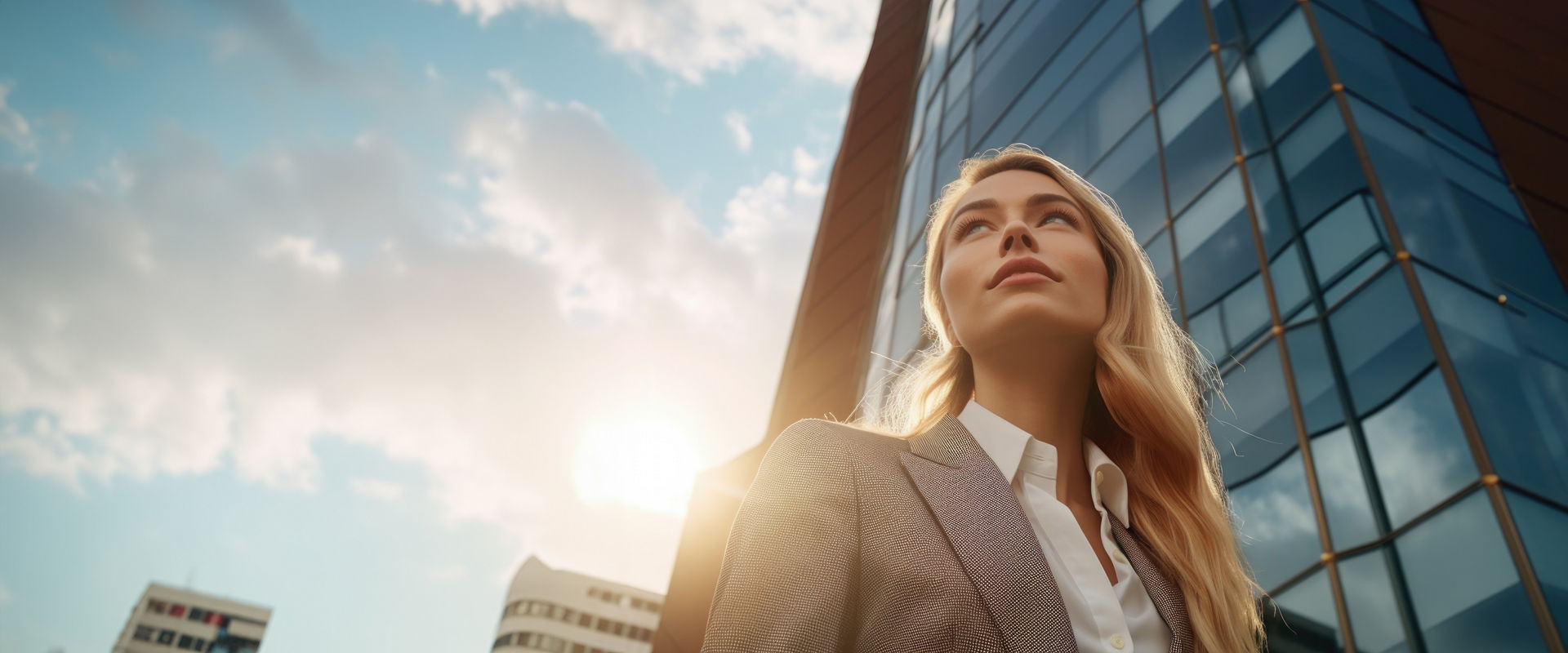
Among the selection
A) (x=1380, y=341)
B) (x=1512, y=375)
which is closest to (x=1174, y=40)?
(x=1380, y=341)

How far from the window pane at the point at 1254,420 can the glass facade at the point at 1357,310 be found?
0.01 meters

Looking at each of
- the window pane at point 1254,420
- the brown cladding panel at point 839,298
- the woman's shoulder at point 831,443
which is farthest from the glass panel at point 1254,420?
the brown cladding panel at point 839,298

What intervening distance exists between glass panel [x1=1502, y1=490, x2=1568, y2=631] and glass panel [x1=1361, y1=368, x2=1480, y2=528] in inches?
9.2

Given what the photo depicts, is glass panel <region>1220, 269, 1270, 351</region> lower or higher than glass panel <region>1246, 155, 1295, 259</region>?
lower

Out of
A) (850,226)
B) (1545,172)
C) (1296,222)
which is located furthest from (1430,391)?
(850,226)

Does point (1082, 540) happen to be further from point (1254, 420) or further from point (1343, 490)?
point (1254, 420)

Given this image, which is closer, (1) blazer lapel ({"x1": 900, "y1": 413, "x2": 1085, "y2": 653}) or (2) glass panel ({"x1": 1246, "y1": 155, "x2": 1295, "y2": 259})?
(1) blazer lapel ({"x1": 900, "y1": 413, "x2": 1085, "y2": 653})

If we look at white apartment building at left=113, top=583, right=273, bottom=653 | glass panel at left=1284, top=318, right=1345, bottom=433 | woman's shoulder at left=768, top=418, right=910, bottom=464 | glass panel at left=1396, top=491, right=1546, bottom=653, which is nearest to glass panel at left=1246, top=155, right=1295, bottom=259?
glass panel at left=1284, top=318, right=1345, bottom=433

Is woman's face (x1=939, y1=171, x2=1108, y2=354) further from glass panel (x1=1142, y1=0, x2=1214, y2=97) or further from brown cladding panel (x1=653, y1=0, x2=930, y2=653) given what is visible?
brown cladding panel (x1=653, y1=0, x2=930, y2=653)

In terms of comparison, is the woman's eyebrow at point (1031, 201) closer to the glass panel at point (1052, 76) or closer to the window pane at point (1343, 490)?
the window pane at point (1343, 490)

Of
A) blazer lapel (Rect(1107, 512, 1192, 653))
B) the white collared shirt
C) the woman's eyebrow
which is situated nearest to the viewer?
the white collared shirt

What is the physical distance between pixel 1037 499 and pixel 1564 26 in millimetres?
10497

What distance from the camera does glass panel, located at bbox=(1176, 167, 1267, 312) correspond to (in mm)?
6160

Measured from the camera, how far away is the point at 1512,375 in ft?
16.1
